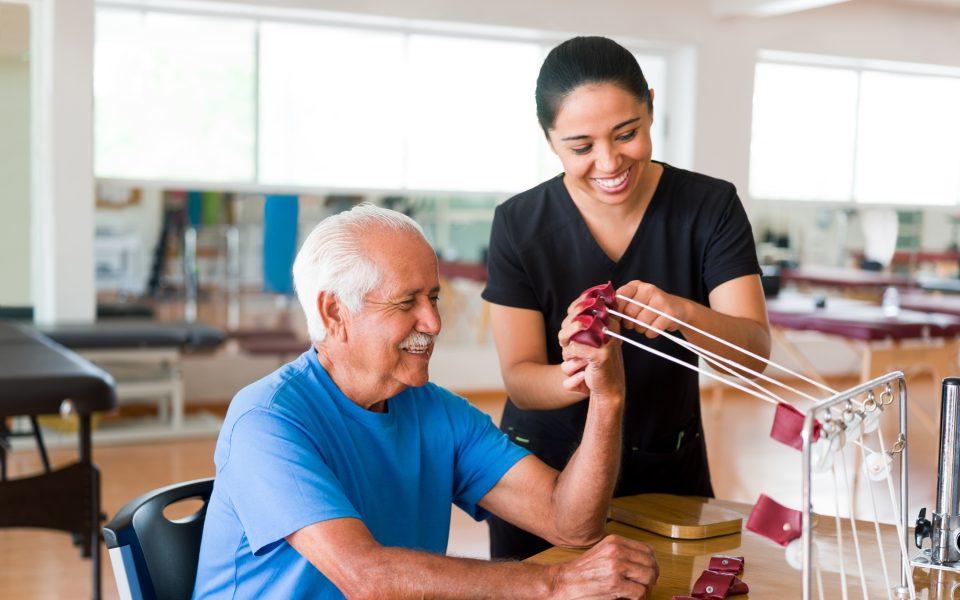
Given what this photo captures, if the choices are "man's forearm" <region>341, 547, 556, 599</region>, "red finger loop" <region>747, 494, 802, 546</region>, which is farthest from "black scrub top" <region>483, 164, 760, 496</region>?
"red finger loop" <region>747, 494, 802, 546</region>

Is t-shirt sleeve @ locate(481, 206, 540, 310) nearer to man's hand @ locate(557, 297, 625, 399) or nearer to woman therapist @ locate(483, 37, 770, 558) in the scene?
woman therapist @ locate(483, 37, 770, 558)

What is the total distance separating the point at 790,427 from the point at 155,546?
935 mm

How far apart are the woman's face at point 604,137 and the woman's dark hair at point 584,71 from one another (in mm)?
11

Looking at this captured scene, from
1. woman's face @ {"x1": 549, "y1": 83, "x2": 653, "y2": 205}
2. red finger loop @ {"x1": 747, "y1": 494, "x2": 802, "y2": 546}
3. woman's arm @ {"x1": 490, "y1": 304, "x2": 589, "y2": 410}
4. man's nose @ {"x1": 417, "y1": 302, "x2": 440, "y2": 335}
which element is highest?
woman's face @ {"x1": 549, "y1": 83, "x2": 653, "y2": 205}

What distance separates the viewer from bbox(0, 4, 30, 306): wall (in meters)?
5.28

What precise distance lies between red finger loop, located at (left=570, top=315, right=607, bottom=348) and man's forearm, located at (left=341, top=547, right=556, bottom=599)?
0.30m

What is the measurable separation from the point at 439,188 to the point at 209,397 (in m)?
1.78

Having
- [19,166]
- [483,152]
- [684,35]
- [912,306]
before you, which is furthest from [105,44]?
[912,306]

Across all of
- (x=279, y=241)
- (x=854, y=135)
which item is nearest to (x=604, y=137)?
(x=279, y=241)

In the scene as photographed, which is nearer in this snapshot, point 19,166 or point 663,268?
point 663,268

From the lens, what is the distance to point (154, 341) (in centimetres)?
509

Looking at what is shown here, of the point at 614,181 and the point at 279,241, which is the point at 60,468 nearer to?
the point at 614,181

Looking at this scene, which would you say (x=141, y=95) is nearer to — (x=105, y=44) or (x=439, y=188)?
(x=105, y=44)

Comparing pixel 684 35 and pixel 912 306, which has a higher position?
pixel 684 35
